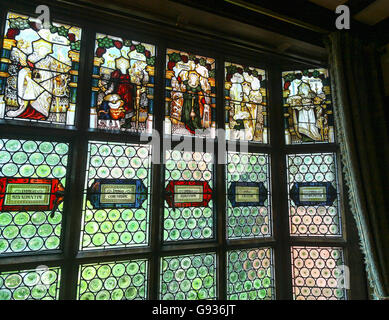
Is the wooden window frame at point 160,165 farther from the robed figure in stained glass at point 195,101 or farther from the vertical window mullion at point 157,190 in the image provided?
the robed figure in stained glass at point 195,101

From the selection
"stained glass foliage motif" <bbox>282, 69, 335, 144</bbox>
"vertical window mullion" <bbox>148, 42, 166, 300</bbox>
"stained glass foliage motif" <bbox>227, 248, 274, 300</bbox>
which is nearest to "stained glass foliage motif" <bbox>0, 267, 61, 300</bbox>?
"vertical window mullion" <bbox>148, 42, 166, 300</bbox>

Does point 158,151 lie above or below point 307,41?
below

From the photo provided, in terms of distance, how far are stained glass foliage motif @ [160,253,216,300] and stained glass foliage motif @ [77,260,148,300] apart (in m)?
0.15

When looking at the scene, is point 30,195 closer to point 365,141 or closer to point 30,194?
point 30,194

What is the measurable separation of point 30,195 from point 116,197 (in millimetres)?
500

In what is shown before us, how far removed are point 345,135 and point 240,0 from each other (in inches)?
51.3

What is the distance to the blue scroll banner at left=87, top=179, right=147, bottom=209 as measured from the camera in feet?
5.20

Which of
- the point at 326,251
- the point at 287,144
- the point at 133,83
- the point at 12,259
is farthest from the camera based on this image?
the point at 287,144

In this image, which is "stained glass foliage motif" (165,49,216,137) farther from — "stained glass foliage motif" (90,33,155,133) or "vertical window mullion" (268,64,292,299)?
"vertical window mullion" (268,64,292,299)

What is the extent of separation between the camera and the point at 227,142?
1.99 m

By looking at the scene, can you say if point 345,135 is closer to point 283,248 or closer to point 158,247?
point 283,248

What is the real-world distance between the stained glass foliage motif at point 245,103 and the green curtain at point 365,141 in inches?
23.2
